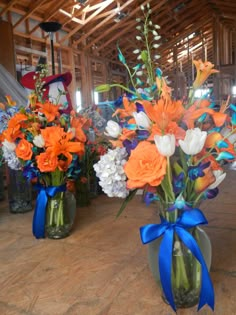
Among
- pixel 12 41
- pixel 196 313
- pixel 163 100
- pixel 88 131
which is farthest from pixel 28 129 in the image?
pixel 12 41

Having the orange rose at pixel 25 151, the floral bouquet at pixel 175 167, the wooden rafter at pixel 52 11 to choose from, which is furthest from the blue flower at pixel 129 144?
the wooden rafter at pixel 52 11

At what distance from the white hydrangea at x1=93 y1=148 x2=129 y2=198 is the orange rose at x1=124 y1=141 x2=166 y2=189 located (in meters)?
→ 0.07

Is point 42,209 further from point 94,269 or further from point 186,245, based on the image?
point 186,245

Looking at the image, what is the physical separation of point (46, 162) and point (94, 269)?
329 mm

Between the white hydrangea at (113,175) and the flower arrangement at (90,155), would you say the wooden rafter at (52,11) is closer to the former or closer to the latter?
the flower arrangement at (90,155)

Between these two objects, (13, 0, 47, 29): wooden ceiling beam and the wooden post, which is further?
(13, 0, 47, 29): wooden ceiling beam

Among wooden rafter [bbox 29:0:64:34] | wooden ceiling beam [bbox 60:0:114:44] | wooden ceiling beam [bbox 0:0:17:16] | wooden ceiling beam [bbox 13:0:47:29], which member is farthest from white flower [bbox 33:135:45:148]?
wooden ceiling beam [bbox 60:0:114:44]

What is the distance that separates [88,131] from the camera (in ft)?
4.40

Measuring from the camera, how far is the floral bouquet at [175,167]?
555 millimetres

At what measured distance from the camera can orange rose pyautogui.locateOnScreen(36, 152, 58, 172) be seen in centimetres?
92

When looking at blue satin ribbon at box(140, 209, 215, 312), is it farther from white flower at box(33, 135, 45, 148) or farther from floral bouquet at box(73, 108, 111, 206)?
floral bouquet at box(73, 108, 111, 206)

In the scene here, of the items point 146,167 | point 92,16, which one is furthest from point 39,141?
point 92,16

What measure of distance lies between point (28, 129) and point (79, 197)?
1.62 feet

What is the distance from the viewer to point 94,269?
2.60 feet
